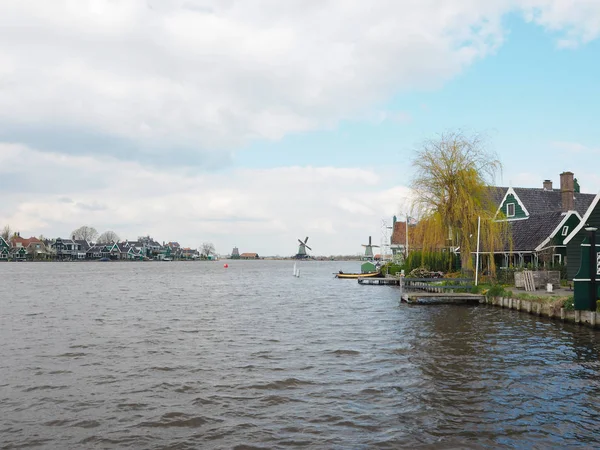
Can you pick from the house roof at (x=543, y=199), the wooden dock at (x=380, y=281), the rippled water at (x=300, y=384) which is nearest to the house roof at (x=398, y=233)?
the wooden dock at (x=380, y=281)

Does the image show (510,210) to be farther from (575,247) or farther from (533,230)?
(575,247)

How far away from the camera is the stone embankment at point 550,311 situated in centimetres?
2044

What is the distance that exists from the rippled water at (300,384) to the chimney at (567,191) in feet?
65.8

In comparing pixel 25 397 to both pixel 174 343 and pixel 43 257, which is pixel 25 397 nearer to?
pixel 174 343

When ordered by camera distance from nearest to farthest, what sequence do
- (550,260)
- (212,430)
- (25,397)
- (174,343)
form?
(212,430), (25,397), (174,343), (550,260)

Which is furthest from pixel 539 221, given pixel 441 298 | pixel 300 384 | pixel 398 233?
pixel 398 233

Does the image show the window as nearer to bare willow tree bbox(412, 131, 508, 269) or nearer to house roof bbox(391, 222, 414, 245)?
bare willow tree bbox(412, 131, 508, 269)

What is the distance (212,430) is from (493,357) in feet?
33.0

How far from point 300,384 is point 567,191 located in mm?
35931

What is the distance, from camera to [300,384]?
42.7 feet

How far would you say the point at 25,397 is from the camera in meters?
12.0

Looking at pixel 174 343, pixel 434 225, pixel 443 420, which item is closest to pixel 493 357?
pixel 443 420

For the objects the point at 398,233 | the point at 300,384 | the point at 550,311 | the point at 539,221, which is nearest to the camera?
the point at 300,384

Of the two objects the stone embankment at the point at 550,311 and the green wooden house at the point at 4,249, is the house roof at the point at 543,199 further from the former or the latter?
the green wooden house at the point at 4,249
